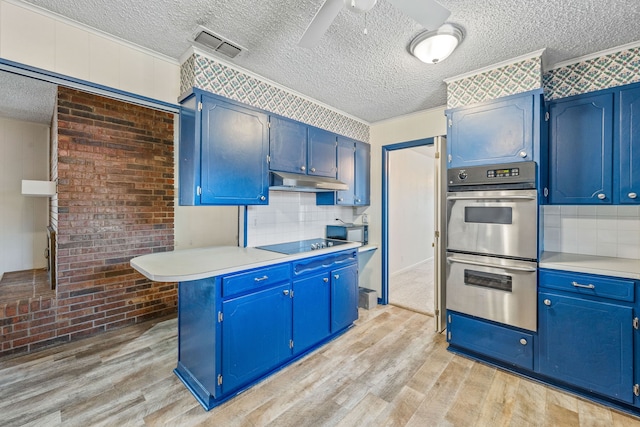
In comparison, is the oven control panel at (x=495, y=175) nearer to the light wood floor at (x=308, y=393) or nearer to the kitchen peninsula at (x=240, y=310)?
the kitchen peninsula at (x=240, y=310)

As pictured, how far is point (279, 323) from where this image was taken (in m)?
2.25

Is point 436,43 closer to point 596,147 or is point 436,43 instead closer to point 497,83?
point 497,83

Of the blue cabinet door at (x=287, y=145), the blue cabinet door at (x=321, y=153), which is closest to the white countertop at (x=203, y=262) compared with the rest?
the blue cabinet door at (x=287, y=145)

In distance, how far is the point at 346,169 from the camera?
3.52 meters

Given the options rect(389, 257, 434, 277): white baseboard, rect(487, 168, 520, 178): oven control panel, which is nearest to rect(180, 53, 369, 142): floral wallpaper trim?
rect(487, 168, 520, 178): oven control panel

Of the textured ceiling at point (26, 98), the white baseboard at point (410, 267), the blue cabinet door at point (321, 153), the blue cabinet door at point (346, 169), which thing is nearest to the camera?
the textured ceiling at point (26, 98)

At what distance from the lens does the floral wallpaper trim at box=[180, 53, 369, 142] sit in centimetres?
219

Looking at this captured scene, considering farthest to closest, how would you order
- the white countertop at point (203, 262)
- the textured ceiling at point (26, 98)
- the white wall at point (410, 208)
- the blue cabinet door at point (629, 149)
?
the white wall at point (410, 208)
the textured ceiling at point (26, 98)
the blue cabinet door at point (629, 149)
the white countertop at point (203, 262)

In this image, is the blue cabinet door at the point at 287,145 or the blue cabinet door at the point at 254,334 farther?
the blue cabinet door at the point at 287,145

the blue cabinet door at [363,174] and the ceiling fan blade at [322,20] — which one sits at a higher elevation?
the ceiling fan blade at [322,20]

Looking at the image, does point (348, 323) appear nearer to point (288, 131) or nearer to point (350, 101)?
point (288, 131)

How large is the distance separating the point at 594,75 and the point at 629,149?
67 cm

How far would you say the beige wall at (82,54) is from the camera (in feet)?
5.42

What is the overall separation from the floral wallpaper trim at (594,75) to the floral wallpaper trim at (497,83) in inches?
14.5
